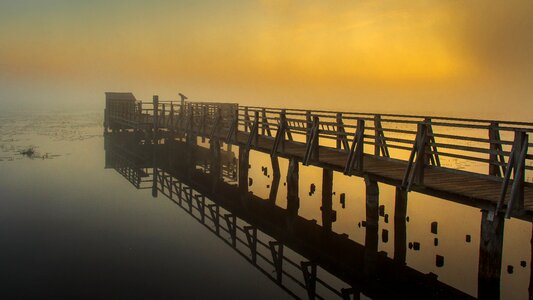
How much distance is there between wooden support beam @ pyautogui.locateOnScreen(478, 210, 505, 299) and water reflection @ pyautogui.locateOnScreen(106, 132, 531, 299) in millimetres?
20

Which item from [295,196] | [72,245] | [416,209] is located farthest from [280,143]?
[72,245]

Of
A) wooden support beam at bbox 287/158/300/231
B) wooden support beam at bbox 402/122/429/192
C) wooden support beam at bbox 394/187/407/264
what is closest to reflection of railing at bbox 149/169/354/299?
wooden support beam at bbox 287/158/300/231

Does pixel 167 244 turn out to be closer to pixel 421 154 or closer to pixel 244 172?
pixel 244 172

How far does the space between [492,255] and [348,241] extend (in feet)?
18.5

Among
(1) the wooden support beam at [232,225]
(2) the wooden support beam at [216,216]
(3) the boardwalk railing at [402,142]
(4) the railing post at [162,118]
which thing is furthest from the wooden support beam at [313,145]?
(4) the railing post at [162,118]

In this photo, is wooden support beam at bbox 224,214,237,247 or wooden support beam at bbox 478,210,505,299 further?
wooden support beam at bbox 224,214,237,247

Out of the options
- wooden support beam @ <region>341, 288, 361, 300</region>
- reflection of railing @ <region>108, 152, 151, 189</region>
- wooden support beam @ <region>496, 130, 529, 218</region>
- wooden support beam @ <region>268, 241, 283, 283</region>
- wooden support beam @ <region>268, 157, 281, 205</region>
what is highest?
wooden support beam @ <region>496, 130, 529, 218</region>

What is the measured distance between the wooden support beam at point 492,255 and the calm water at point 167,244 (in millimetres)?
1905

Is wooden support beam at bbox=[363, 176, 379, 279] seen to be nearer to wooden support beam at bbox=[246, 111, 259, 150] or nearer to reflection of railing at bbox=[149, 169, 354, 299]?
reflection of railing at bbox=[149, 169, 354, 299]

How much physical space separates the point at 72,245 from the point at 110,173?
50.1ft

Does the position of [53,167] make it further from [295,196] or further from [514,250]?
[514,250]

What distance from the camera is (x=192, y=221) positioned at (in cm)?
1791

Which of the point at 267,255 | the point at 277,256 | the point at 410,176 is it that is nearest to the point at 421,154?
the point at 410,176

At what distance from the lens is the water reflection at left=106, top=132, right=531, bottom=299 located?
11188 millimetres
